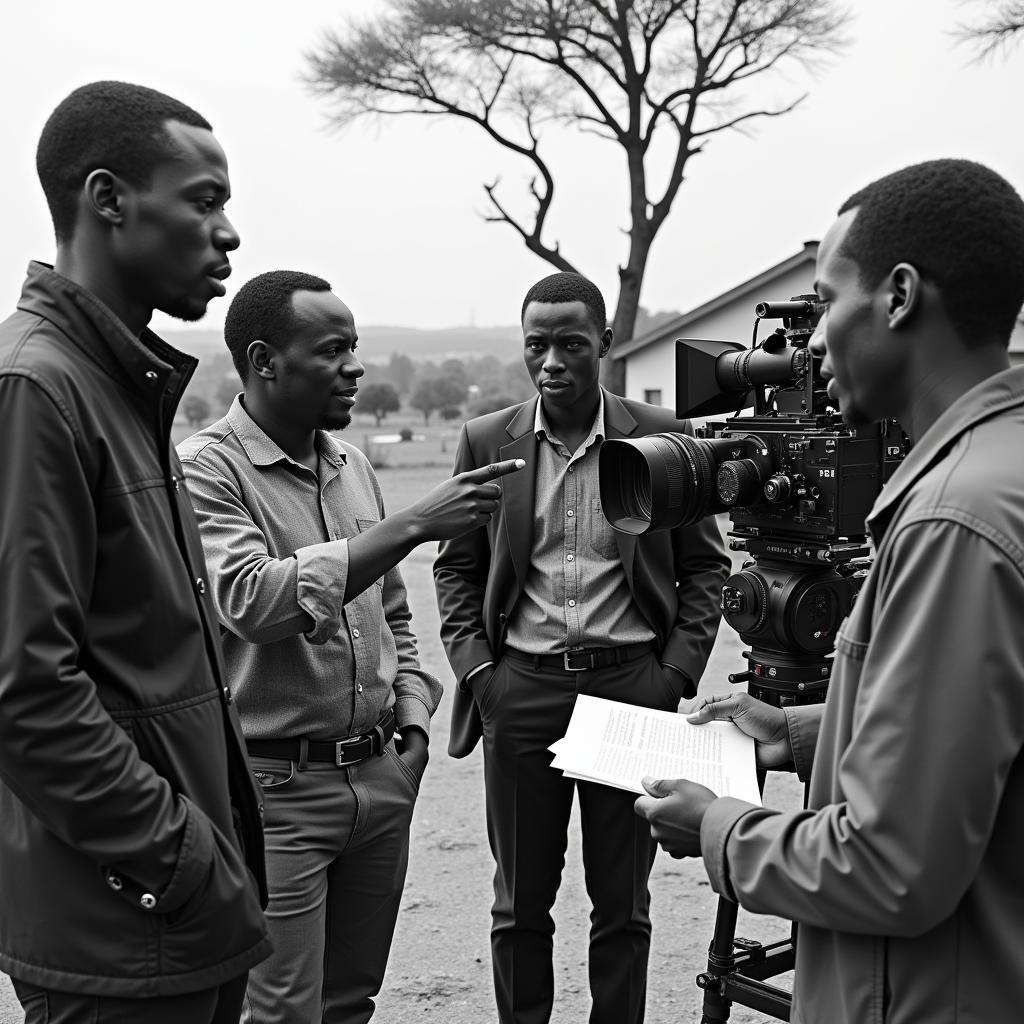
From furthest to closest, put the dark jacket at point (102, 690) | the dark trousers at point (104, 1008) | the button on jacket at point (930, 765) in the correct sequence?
1. the dark trousers at point (104, 1008)
2. the dark jacket at point (102, 690)
3. the button on jacket at point (930, 765)

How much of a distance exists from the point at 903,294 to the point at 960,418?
169 millimetres

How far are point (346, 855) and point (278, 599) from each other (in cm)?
67

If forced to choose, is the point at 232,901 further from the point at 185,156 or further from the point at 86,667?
the point at 185,156

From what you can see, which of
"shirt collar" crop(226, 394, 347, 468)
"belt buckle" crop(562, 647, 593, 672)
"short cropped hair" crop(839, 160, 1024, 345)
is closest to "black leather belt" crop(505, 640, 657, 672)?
"belt buckle" crop(562, 647, 593, 672)

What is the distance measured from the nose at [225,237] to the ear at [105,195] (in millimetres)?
159

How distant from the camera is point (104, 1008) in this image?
1640 millimetres

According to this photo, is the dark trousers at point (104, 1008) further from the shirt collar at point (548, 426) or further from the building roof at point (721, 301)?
the building roof at point (721, 301)

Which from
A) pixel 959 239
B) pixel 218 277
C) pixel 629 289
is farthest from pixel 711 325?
pixel 959 239

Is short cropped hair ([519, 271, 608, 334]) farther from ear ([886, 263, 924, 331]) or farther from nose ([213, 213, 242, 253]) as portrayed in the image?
ear ([886, 263, 924, 331])

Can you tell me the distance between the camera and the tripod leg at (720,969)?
274cm

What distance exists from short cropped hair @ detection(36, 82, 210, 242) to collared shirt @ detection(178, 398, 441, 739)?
2.80 ft

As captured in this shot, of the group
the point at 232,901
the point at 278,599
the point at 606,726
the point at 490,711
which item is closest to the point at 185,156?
the point at 278,599

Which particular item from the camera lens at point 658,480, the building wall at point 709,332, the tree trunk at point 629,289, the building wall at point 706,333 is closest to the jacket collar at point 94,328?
the camera lens at point 658,480

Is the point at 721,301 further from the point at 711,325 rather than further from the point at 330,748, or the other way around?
the point at 330,748
